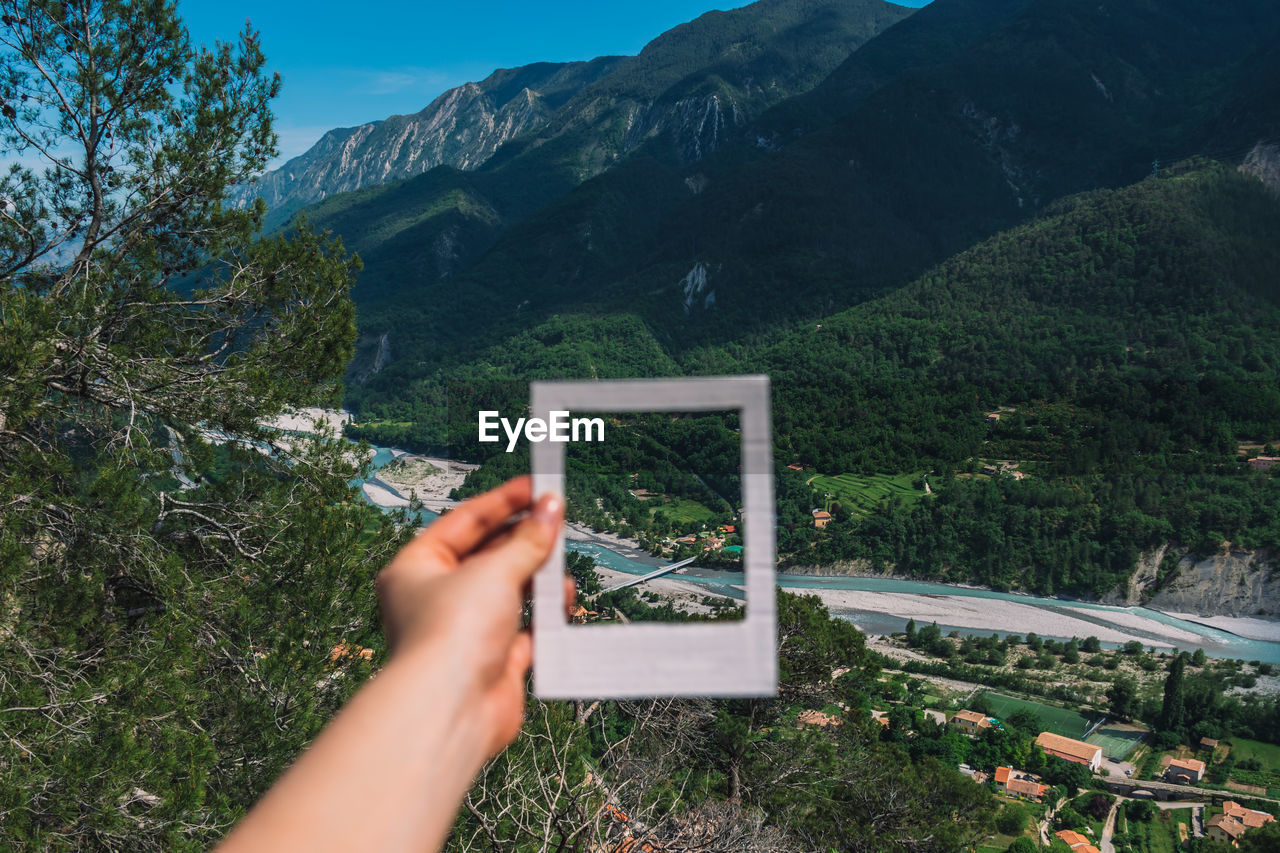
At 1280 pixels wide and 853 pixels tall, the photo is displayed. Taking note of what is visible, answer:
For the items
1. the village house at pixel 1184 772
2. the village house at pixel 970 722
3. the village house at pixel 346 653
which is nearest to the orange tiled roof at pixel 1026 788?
the village house at pixel 970 722

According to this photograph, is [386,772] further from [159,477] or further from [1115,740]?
[1115,740]

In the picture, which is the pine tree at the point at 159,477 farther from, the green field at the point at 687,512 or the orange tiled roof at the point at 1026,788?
the orange tiled roof at the point at 1026,788

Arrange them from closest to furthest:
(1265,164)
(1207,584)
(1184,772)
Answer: (1184,772) < (1207,584) < (1265,164)

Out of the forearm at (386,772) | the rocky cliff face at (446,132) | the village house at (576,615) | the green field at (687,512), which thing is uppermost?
the rocky cliff face at (446,132)

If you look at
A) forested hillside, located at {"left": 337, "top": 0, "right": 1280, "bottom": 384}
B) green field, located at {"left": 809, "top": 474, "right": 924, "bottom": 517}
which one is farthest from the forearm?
forested hillside, located at {"left": 337, "top": 0, "right": 1280, "bottom": 384}

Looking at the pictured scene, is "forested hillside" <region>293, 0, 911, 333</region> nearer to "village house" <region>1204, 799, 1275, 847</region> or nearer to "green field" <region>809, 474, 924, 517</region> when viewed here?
"green field" <region>809, 474, 924, 517</region>

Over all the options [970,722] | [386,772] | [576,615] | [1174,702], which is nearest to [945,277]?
[1174,702]

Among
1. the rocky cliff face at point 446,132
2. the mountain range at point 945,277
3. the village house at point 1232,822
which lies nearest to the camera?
the village house at point 1232,822
